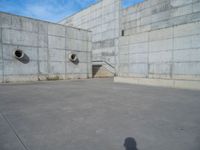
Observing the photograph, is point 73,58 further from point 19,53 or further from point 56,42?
point 19,53

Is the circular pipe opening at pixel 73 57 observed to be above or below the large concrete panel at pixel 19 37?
below

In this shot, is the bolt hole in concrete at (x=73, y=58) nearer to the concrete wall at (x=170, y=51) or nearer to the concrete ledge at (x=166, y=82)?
the concrete wall at (x=170, y=51)


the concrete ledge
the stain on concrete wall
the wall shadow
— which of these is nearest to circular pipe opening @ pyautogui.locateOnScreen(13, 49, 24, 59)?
the stain on concrete wall

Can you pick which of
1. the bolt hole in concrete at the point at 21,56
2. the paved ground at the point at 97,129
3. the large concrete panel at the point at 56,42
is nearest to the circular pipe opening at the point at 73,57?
the large concrete panel at the point at 56,42

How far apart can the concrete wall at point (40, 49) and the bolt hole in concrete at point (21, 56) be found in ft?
0.54

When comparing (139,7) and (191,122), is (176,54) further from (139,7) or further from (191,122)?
(139,7)

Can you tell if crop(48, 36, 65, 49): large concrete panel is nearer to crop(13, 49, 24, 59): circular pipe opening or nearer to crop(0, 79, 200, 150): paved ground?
crop(13, 49, 24, 59): circular pipe opening

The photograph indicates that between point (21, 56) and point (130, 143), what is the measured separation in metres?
11.5

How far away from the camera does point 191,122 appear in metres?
3.08

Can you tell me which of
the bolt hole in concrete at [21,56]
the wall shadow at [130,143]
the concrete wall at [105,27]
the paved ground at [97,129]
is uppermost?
the concrete wall at [105,27]

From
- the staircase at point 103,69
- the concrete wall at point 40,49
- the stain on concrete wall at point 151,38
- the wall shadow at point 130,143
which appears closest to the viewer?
the wall shadow at point 130,143

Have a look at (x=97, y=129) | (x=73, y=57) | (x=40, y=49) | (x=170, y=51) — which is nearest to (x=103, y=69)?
(x=73, y=57)

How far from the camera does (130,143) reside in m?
2.21

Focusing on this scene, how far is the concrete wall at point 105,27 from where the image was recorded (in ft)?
68.2
